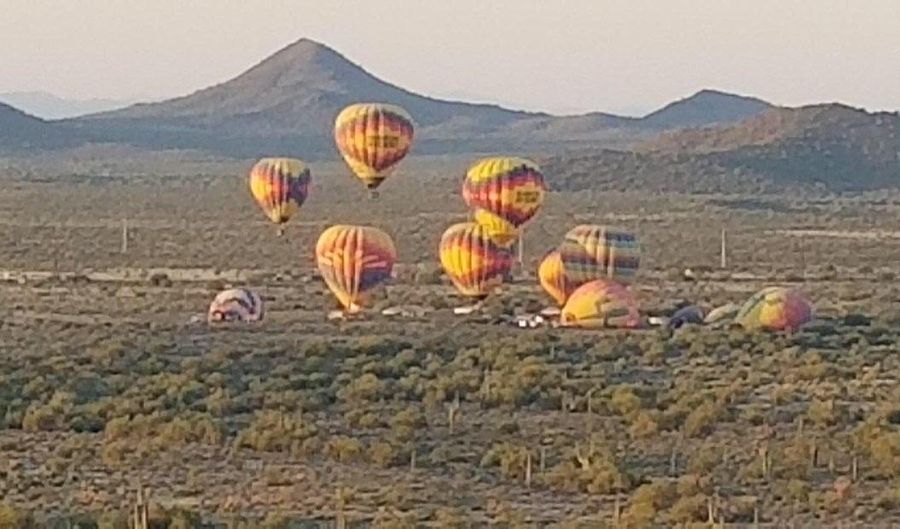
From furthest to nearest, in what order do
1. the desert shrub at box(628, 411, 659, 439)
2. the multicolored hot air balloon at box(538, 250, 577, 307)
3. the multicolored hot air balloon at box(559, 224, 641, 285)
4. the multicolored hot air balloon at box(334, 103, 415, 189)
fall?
the multicolored hot air balloon at box(334, 103, 415, 189) < the multicolored hot air balloon at box(538, 250, 577, 307) < the multicolored hot air balloon at box(559, 224, 641, 285) < the desert shrub at box(628, 411, 659, 439)

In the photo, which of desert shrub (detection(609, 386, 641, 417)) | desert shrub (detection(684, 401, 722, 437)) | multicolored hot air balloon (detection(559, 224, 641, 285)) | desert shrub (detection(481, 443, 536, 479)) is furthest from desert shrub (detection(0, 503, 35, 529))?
multicolored hot air balloon (detection(559, 224, 641, 285))

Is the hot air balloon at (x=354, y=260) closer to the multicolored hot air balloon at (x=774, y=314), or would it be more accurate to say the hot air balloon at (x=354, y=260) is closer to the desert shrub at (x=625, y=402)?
the multicolored hot air balloon at (x=774, y=314)

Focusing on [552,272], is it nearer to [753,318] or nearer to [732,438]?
[753,318]

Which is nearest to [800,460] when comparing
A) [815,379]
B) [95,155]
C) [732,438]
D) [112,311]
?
[732,438]

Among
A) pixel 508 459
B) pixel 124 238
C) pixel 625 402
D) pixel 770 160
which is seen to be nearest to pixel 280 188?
pixel 124 238

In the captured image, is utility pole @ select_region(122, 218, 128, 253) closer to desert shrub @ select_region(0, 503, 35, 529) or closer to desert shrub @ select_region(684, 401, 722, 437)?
desert shrub @ select_region(684, 401, 722, 437)

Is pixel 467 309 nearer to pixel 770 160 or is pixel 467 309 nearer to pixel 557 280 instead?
pixel 557 280

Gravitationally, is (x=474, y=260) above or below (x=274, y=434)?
above
